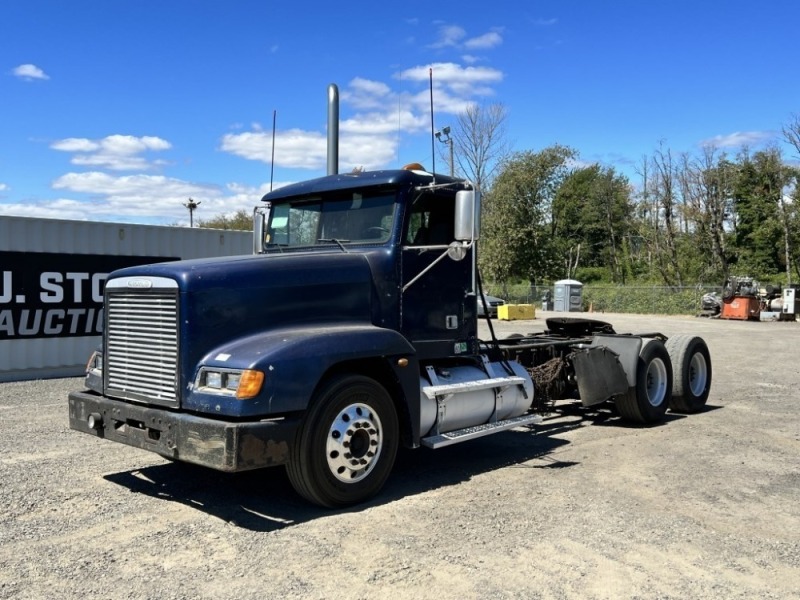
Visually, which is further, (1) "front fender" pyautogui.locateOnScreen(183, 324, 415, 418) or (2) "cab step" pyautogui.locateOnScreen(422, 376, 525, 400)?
(2) "cab step" pyautogui.locateOnScreen(422, 376, 525, 400)

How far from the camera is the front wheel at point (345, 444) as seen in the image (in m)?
5.06

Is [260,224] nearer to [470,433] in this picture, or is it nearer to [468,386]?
[468,386]

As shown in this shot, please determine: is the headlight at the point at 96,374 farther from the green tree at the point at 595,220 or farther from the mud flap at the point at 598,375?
the green tree at the point at 595,220

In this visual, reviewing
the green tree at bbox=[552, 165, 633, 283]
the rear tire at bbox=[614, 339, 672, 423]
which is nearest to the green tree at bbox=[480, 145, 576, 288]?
the green tree at bbox=[552, 165, 633, 283]

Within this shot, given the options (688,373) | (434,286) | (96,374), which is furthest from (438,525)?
(688,373)

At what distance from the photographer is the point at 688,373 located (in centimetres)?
965

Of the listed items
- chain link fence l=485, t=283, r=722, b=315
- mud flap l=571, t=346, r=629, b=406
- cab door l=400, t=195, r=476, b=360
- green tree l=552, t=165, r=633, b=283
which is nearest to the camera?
cab door l=400, t=195, r=476, b=360

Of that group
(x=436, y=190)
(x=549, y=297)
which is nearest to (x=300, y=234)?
(x=436, y=190)

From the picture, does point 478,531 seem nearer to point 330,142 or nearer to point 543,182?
point 330,142

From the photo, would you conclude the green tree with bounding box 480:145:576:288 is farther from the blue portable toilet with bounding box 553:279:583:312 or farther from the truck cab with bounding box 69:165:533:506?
the truck cab with bounding box 69:165:533:506

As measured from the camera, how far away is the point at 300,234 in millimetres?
6664

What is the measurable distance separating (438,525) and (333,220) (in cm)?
282

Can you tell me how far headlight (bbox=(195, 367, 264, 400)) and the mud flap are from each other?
15.4 feet

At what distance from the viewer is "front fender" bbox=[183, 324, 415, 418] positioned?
475 cm
